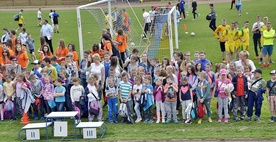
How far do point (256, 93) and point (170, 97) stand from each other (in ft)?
7.74

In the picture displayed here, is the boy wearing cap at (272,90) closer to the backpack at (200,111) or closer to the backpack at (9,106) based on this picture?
the backpack at (200,111)

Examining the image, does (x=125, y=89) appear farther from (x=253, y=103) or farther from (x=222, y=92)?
(x=253, y=103)

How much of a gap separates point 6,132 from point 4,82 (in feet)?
6.47

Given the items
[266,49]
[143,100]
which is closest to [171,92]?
[143,100]

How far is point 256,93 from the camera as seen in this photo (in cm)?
1400

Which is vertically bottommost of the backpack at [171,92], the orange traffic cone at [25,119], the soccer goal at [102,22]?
the orange traffic cone at [25,119]

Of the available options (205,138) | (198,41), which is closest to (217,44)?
(198,41)

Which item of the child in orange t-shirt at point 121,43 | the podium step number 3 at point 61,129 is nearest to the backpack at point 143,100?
the podium step number 3 at point 61,129

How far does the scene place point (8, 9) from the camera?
48.8 metres

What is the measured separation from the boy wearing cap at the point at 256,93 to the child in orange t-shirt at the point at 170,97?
205 cm

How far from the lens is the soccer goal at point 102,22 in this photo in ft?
62.8

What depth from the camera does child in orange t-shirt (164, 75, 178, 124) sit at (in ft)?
46.7

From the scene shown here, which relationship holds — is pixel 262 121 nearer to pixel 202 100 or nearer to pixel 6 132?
pixel 202 100

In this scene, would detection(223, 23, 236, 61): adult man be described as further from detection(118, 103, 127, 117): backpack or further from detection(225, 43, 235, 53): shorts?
detection(118, 103, 127, 117): backpack
